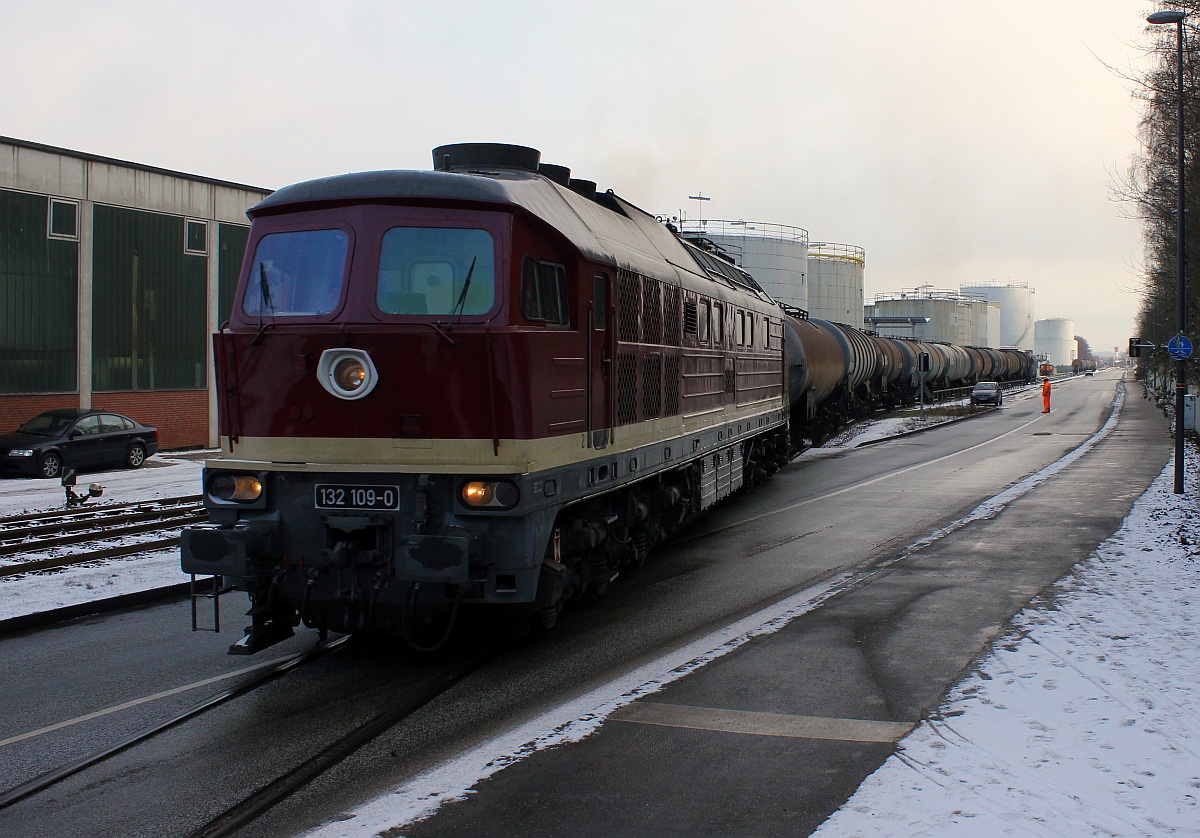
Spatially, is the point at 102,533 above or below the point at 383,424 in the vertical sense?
below

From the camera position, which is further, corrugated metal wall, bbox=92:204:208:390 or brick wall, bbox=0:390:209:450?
corrugated metal wall, bbox=92:204:208:390

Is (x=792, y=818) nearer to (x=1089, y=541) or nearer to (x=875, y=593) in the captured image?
(x=875, y=593)

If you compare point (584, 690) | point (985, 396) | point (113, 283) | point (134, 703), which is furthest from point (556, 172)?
point (985, 396)

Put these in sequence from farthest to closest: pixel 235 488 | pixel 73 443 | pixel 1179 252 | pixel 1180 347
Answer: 1. pixel 73 443
2. pixel 1179 252
3. pixel 1180 347
4. pixel 235 488

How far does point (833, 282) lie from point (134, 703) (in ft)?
182

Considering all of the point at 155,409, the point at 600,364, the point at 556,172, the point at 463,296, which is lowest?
the point at 155,409

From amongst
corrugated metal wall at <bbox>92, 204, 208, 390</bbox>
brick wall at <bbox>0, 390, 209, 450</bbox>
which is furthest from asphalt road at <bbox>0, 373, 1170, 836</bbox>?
corrugated metal wall at <bbox>92, 204, 208, 390</bbox>

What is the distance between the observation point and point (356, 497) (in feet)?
20.5

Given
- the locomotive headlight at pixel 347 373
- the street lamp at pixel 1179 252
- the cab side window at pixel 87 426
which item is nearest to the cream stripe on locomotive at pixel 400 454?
the locomotive headlight at pixel 347 373

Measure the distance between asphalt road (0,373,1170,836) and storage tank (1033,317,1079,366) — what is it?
6777 inches

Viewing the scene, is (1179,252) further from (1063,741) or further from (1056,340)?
(1056,340)

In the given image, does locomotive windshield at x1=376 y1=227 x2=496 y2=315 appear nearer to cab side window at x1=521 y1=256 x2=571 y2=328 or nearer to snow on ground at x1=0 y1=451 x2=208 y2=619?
cab side window at x1=521 y1=256 x2=571 y2=328

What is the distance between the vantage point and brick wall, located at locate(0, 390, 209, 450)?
22.7 metres

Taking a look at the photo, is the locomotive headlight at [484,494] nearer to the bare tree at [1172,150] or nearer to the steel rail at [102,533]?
the steel rail at [102,533]
